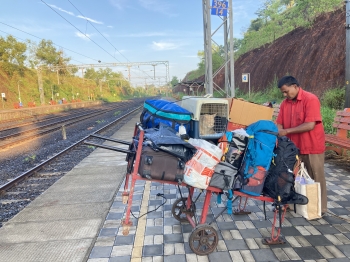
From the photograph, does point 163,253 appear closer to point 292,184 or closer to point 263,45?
point 292,184

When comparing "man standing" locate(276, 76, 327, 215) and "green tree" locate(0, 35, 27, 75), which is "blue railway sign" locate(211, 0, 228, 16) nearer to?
"man standing" locate(276, 76, 327, 215)

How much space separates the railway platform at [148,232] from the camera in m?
2.90

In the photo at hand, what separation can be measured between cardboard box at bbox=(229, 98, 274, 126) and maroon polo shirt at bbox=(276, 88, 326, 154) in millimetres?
1028

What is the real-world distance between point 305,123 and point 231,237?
65.5 inches

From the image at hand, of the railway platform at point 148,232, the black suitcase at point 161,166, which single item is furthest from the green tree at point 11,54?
the black suitcase at point 161,166

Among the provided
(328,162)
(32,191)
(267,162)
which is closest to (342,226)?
(267,162)

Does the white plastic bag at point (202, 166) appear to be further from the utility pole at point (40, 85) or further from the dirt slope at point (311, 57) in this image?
the utility pole at point (40, 85)

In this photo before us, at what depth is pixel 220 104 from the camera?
4.48 metres

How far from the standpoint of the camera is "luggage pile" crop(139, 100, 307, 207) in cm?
259

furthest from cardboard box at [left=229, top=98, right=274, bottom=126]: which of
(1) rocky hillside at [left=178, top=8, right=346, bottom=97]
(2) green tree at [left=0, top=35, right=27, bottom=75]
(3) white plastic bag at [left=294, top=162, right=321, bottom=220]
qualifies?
(2) green tree at [left=0, top=35, right=27, bottom=75]

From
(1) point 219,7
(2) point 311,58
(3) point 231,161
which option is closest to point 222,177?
(3) point 231,161

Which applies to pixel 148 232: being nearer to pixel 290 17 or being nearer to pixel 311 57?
pixel 311 57

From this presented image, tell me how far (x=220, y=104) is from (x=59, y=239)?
3070 millimetres

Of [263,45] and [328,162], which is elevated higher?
[263,45]
